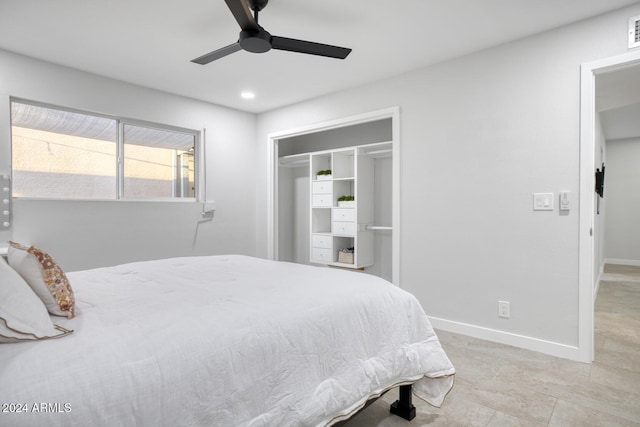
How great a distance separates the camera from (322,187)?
4.61 meters

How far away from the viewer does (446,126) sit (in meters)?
3.25

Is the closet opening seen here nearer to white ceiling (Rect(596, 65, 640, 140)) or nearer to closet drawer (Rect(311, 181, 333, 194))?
closet drawer (Rect(311, 181, 333, 194))

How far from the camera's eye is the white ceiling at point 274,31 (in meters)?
2.38

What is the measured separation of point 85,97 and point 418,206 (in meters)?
3.40

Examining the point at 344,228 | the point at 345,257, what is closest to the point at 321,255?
the point at 345,257

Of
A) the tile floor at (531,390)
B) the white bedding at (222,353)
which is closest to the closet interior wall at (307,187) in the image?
the tile floor at (531,390)

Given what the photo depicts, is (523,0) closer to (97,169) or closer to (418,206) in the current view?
(418,206)

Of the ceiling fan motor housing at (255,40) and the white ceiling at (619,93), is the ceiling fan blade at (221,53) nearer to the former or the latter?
the ceiling fan motor housing at (255,40)

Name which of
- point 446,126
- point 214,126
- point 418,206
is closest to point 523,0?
point 446,126

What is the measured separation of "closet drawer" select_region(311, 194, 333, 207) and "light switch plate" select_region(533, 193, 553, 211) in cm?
231

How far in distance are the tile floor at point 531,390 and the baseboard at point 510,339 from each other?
0.19ft

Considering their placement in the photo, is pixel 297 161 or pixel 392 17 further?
pixel 297 161

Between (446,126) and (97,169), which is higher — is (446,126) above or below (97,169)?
above

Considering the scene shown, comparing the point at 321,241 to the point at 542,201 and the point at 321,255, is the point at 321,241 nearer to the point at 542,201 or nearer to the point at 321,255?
the point at 321,255
